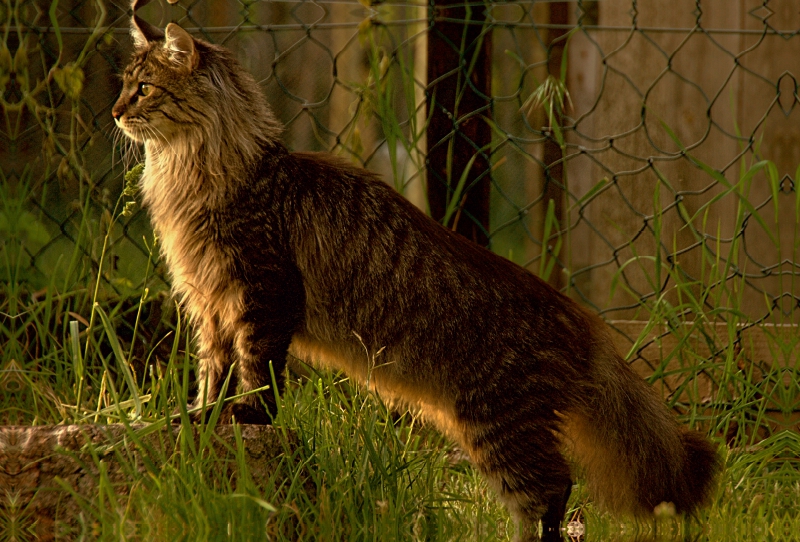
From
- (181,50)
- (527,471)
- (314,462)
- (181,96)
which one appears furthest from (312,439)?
(181,50)

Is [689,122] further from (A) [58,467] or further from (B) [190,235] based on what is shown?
(A) [58,467]

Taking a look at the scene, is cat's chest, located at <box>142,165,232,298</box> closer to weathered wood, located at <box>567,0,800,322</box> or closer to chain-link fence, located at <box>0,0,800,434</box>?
chain-link fence, located at <box>0,0,800,434</box>

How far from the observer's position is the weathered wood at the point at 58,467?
1907mm

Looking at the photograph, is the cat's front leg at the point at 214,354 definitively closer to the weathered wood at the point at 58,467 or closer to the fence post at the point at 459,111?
the weathered wood at the point at 58,467

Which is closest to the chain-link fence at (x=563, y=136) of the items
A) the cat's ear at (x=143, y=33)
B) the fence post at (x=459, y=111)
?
the fence post at (x=459, y=111)

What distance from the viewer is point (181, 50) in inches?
97.3

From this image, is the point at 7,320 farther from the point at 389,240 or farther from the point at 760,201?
the point at 760,201

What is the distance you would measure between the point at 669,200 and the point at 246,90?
6.23 ft

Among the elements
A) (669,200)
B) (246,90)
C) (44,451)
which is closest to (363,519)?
(44,451)

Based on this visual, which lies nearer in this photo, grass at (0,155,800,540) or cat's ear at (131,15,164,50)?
grass at (0,155,800,540)

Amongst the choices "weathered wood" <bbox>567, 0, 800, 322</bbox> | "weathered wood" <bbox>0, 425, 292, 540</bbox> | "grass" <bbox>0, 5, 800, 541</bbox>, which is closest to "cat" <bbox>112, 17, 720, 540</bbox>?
"grass" <bbox>0, 5, 800, 541</bbox>

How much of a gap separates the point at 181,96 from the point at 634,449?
1594mm

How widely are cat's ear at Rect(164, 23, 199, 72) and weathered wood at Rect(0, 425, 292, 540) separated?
105 centimetres

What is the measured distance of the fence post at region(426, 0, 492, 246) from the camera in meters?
3.20
